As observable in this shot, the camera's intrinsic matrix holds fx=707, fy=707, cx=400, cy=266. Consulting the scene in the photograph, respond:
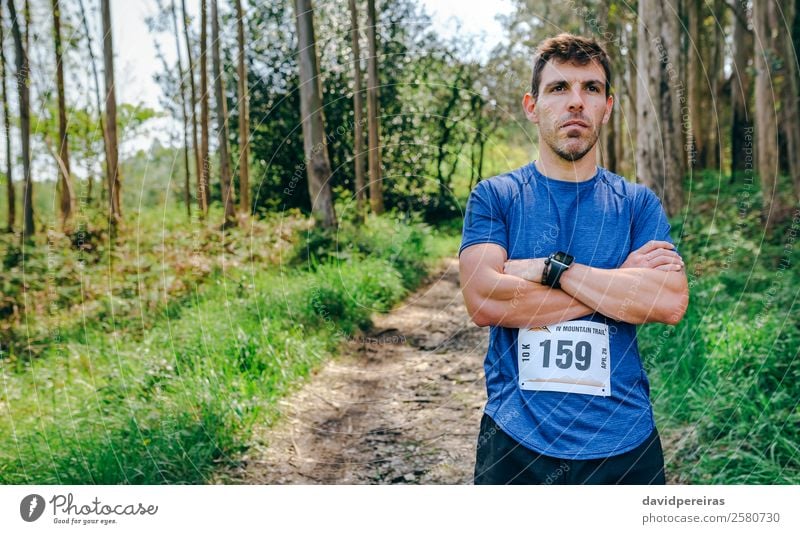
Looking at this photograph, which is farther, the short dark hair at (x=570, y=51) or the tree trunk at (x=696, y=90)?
the tree trunk at (x=696, y=90)

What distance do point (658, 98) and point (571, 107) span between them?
188 inches

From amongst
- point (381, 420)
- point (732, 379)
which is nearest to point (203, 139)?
point (381, 420)

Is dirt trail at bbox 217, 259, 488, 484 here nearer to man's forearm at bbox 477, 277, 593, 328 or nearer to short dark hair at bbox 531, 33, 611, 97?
man's forearm at bbox 477, 277, 593, 328

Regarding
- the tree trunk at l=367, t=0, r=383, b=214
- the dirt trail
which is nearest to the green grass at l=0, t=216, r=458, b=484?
the dirt trail

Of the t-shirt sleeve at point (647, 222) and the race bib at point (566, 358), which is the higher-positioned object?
the t-shirt sleeve at point (647, 222)

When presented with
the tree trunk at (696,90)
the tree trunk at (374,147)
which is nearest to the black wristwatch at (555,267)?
the tree trunk at (374,147)

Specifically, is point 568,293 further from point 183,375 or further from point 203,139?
point 203,139

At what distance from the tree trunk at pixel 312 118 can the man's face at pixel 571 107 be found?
3271mm

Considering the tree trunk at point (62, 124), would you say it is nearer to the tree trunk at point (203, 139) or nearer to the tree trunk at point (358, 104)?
the tree trunk at point (203, 139)

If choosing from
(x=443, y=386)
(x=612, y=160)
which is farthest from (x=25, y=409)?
(x=612, y=160)

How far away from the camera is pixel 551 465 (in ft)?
6.21

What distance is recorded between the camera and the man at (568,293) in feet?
6.19

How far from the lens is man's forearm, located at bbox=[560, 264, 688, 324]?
6.29 feet

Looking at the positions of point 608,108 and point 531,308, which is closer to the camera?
point 531,308
